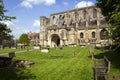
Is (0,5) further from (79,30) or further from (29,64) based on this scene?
(79,30)

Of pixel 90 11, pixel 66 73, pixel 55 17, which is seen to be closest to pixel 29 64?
pixel 66 73

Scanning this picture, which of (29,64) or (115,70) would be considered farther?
(29,64)

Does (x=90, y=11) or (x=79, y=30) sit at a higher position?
(x=90, y=11)

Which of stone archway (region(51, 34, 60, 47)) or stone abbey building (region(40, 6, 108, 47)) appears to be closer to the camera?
stone abbey building (region(40, 6, 108, 47))

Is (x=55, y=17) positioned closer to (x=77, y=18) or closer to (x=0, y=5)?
(x=77, y=18)

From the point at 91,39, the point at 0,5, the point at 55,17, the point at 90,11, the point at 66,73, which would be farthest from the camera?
the point at 55,17

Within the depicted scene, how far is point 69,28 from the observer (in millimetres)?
73750

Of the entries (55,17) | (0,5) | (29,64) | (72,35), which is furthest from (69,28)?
(0,5)

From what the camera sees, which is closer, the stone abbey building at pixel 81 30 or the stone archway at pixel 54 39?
the stone abbey building at pixel 81 30

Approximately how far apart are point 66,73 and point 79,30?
2219 inches

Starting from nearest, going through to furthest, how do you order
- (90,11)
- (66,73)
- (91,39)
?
(66,73)
(91,39)
(90,11)

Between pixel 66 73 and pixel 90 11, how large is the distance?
64515mm

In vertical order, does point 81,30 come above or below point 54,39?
above

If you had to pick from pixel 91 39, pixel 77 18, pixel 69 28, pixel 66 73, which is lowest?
pixel 66 73
